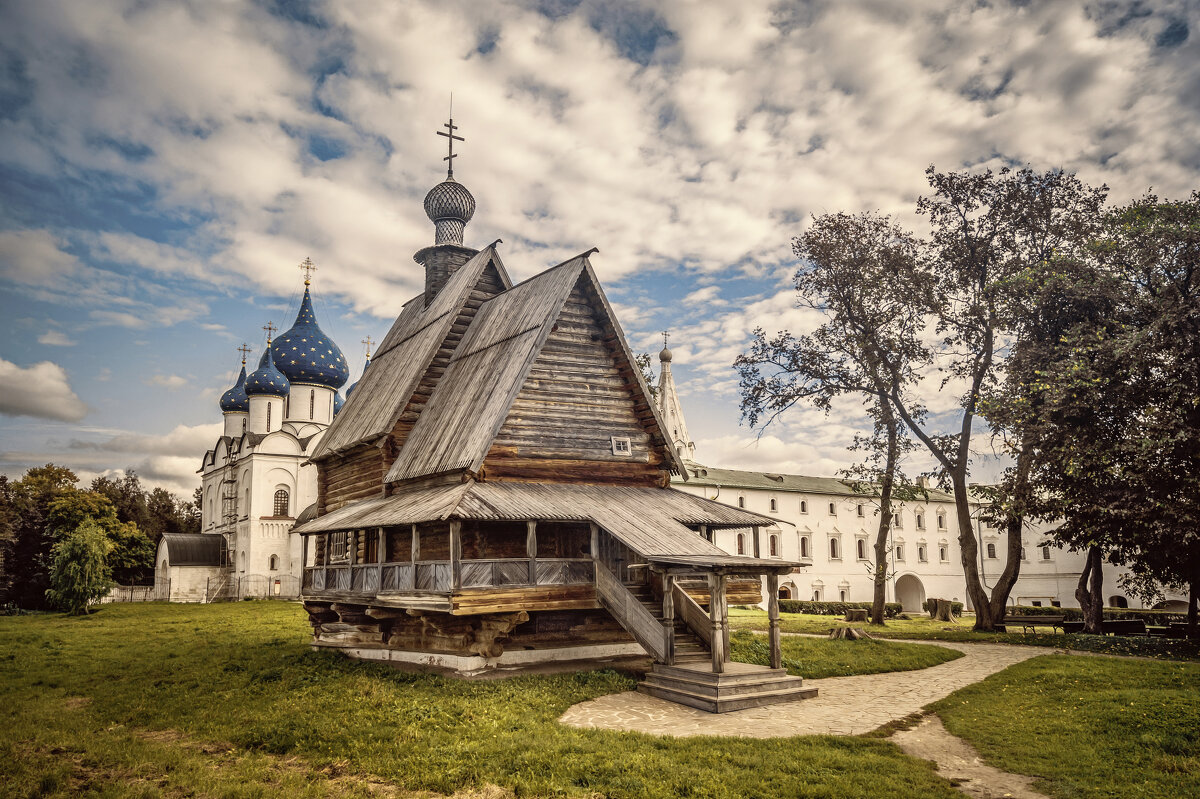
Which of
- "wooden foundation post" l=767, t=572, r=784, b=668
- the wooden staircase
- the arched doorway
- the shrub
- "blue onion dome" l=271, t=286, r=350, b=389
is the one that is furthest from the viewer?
the arched doorway

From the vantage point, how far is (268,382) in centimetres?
5584

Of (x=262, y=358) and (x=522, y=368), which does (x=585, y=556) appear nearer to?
(x=522, y=368)

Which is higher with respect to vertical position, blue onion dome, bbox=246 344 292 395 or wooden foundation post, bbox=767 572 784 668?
blue onion dome, bbox=246 344 292 395

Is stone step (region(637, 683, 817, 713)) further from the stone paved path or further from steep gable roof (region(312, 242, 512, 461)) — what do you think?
steep gable roof (region(312, 242, 512, 461))

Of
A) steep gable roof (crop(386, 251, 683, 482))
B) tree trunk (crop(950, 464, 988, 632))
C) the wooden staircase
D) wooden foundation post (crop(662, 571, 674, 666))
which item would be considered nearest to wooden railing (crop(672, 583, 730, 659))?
the wooden staircase

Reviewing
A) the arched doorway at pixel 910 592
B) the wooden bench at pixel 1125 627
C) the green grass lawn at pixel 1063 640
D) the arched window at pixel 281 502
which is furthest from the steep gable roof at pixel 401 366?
the arched doorway at pixel 910 592

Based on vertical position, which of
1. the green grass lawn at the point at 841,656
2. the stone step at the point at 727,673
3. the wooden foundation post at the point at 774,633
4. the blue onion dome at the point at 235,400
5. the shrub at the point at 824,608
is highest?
the blue onion dome at the point at 235,400

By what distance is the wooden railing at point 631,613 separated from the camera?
14.4 metres

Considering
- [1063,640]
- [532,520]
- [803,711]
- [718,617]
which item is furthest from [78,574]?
[1063,640]

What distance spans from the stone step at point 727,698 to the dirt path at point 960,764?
217 centimetres

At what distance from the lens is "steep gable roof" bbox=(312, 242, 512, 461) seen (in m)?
21.0

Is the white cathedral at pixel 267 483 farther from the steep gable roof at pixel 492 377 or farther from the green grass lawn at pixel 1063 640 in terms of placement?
the green grass lawn at pixel 1063 640

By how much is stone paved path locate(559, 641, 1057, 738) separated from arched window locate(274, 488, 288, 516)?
43766 mm

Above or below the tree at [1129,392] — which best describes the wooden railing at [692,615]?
below
